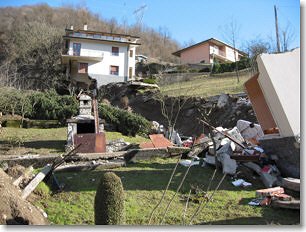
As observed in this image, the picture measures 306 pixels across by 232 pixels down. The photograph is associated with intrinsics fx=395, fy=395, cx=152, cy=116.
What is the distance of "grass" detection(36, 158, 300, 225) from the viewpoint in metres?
3.47

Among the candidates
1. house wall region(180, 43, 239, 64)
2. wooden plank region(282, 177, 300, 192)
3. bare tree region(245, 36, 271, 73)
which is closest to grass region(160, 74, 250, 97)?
house wall region(180, 43, 239, 64)

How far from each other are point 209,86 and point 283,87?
3.98 meters

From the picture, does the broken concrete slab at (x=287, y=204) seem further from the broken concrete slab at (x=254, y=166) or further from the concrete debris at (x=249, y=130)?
the concrete debris at (x=249, y=130)

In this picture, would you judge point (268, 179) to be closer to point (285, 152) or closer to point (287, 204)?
point (285, 152)

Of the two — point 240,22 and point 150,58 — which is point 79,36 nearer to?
point 150,58

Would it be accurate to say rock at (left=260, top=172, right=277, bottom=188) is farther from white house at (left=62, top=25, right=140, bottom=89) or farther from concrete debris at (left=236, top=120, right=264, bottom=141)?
white house at (left=62, top=25, right=140, bottom=89)

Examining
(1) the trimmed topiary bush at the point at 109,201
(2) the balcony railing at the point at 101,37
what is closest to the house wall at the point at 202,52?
(2) the balcony railing at the point at 101,37

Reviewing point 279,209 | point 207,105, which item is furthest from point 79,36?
point 207,105

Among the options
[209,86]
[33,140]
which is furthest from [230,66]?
[33,140]

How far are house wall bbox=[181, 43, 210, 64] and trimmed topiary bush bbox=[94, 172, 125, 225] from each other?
7.10 ft

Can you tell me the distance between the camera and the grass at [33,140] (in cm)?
654

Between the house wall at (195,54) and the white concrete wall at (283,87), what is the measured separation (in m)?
0.71

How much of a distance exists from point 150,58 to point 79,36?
927 millimetres

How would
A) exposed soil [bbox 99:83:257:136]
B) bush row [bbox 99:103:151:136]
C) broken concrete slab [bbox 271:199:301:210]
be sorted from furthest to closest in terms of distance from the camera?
bush row [bbox 99:103:151:136] < exposed soil [bbox 99:83:257:136] < broken concrete slab [bbox 271:199:301:210]
